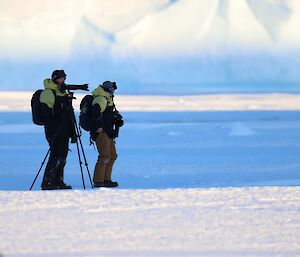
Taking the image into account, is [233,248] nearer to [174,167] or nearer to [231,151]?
[174,167]

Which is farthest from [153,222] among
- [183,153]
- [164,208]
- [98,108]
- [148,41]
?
[148,41]

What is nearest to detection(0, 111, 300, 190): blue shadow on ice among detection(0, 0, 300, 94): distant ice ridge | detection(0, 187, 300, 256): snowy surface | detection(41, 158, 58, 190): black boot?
detection(41, 158, 58, 190): black boot

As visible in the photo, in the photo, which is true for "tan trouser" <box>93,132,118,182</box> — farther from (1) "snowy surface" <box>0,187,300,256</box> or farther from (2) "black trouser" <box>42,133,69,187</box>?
(1) "snowy surface" <box>0,187,300,256</box>

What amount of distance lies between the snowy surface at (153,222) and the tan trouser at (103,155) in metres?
0.86

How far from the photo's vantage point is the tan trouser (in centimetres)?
723

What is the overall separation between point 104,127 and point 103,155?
0.22 metres

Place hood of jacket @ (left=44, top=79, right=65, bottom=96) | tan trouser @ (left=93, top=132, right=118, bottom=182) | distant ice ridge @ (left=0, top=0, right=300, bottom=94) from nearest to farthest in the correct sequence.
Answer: hood of jacket @ (left=44, top=79, right=65, bottom=96), tan trouser @ (left=93, top=132, right=118, bottom=182), distant ice ridge @ (left=0, top=0, right=300, bottom=94)

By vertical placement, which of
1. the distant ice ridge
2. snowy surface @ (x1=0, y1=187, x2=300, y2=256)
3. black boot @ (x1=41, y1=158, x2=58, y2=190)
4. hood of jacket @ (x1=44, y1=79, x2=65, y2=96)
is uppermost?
the distant ice ridge

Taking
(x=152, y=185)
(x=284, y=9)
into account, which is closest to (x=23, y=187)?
(x=152, y=185)

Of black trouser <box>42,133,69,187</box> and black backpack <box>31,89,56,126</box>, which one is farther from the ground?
black backpack <box>31,89,56,126</box>

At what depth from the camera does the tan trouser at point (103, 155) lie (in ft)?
23.7

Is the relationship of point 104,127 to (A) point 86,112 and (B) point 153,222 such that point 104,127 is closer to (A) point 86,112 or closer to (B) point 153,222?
(A) point 86,112

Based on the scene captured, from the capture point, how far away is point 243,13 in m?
38.7

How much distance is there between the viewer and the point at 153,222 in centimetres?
503
